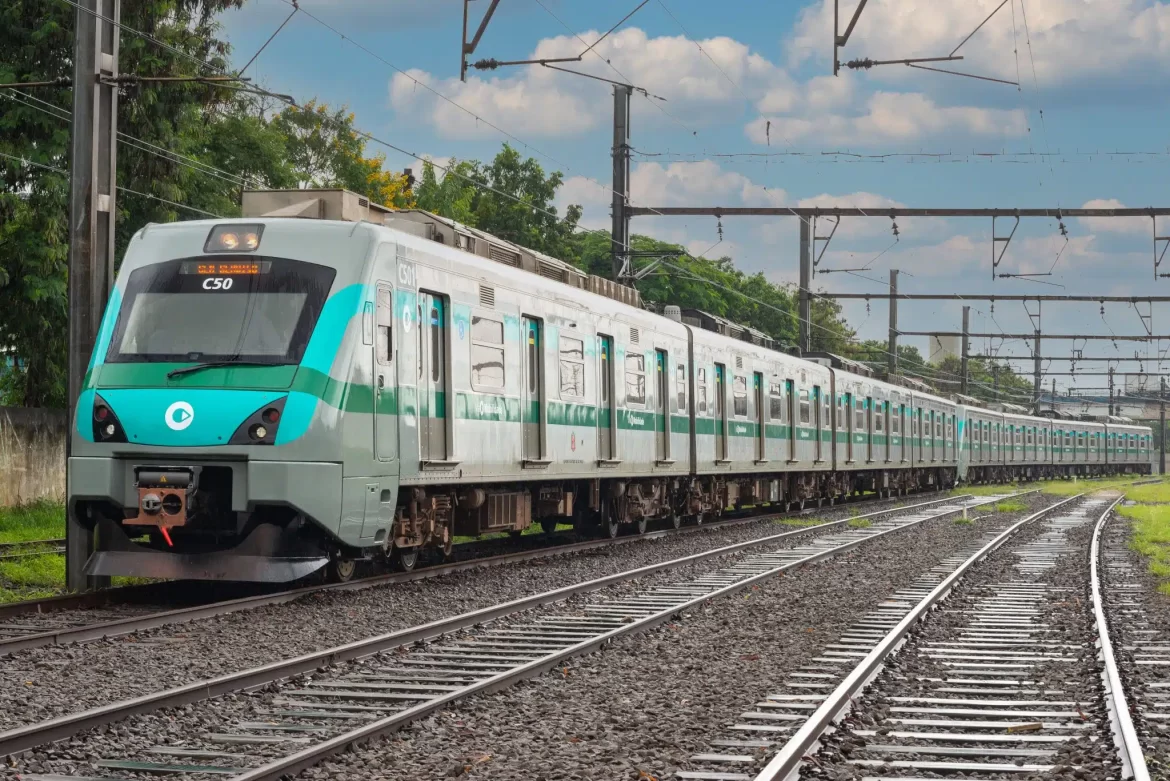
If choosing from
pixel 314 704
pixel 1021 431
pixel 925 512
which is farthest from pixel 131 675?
pixel 1021 431

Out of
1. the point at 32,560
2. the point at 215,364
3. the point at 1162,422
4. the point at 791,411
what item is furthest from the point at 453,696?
the point at 1162,422

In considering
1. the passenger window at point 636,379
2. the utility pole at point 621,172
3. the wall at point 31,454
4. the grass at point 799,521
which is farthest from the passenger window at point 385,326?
the grass at point 799,521

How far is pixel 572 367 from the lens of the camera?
18453 millimetres

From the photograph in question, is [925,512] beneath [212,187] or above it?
beneath

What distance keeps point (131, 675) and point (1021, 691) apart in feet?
17.3

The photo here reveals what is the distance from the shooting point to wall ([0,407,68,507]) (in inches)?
940

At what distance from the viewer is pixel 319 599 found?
13.1 m

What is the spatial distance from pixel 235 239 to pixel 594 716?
6.70 m

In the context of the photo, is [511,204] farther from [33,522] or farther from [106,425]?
[106,425]

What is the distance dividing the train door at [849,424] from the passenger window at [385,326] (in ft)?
81.5

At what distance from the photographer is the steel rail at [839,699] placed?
A: 668 cm

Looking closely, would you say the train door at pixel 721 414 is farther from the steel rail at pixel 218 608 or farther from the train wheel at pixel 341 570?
the train wheel at pixel 341 570

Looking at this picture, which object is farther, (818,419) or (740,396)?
(818,419)

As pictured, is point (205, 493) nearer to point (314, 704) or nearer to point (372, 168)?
point (314, 704)
